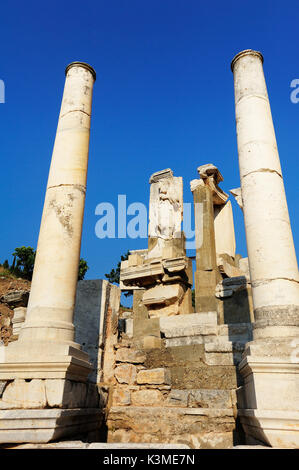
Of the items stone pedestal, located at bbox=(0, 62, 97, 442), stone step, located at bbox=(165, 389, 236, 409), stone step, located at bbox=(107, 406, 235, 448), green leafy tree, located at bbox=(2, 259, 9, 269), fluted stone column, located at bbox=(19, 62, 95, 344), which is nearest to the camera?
stone pedestal, located at bbox=(0, 62, 97, 442)

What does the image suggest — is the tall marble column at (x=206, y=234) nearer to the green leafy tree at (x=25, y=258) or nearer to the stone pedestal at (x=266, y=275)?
the stone pedestal at (x=266, y=275)

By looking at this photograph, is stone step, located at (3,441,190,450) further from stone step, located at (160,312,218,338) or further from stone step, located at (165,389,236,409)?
stone step, located at (160,312,218,338)

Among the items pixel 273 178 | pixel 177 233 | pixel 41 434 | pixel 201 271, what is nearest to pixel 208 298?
pixel 201 271

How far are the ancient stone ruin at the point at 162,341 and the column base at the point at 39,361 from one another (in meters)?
0.02

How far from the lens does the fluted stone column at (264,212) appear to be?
5379 mm

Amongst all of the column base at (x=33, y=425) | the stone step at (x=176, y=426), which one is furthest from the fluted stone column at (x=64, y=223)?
the stone step at (x=176, y=426)

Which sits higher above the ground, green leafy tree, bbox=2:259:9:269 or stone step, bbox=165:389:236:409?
green leafy tree, bbox=2:259:9:269

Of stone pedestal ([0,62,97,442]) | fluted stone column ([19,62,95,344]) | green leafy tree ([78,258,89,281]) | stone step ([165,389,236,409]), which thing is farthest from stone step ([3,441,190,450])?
green leafy tree ([78,258,89,281])

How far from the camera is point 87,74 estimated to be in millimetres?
7918

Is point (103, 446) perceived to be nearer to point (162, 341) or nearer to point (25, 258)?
point (162, 341)

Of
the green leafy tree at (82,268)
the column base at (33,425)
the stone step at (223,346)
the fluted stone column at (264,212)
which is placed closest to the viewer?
the column base at (33,425)

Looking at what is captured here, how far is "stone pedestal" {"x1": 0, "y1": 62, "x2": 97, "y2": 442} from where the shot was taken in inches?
191

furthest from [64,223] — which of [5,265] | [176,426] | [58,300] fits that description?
[5,265]

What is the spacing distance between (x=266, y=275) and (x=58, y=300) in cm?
339
